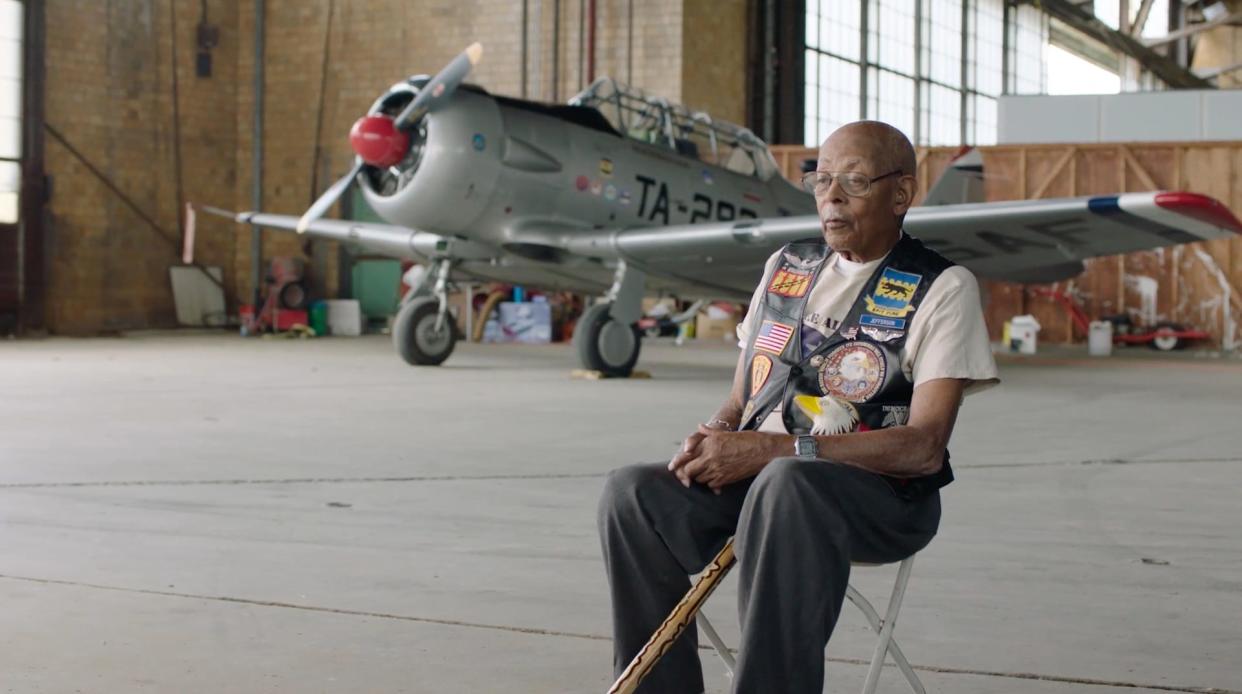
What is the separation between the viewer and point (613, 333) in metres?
10.2

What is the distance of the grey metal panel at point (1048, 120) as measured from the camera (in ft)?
58.3

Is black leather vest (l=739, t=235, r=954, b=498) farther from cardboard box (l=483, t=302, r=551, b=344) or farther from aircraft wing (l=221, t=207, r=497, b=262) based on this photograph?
cardboard box (l=483, t=302, r=551, b=344)

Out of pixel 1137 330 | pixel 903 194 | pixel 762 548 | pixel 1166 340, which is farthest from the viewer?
pixel 1137 330

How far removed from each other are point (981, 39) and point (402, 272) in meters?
13.3

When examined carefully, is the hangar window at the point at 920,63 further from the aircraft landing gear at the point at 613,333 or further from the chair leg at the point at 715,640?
the chair leg at the point at 715,640

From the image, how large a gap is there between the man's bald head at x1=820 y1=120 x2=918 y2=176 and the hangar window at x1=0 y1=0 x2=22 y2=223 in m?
16.3

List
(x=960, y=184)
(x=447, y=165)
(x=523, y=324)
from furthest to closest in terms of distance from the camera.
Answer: (x=523, y=324)
(x=960, y=184)
(x=447, y=165)

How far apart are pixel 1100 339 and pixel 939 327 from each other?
1362 centimetres

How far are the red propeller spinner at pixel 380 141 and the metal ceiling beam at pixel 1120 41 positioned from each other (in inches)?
771

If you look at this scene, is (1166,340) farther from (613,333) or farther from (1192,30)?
(1192,30)

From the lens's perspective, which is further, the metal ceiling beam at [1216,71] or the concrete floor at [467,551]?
the metal ceiling beam at [1216,71]

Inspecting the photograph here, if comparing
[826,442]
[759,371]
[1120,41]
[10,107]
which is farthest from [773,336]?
[1120,41]

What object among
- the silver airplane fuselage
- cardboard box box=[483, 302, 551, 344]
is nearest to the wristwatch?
the silver airplane fuselage

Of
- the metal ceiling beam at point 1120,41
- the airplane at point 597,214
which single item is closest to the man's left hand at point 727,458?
the airplane at point 597,214
